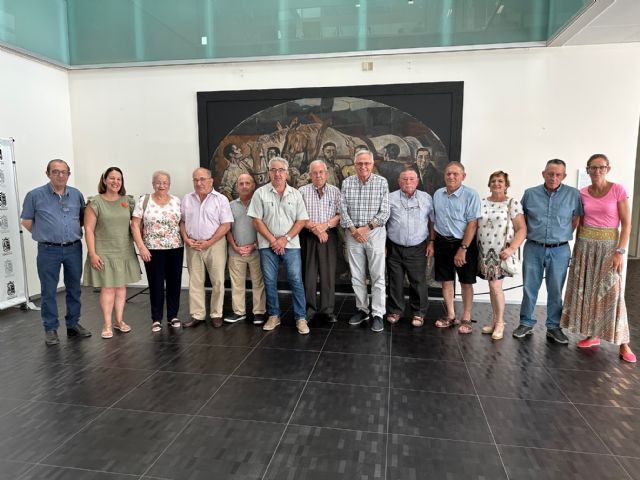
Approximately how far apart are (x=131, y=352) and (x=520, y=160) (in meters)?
4.49

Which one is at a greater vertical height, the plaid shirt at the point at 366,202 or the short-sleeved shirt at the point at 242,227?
the plaid shirt at the point at 366,202

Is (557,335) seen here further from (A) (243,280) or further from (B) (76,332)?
(B) (76,332)

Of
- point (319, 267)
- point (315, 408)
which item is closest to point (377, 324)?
point (319, 267)

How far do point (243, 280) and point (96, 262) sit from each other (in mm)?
1366

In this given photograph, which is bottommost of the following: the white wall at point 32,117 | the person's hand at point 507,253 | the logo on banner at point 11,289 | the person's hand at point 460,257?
the logo on banner at point 11,289

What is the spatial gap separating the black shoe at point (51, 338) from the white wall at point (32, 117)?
1.75 meters

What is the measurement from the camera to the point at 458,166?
378 centimetres

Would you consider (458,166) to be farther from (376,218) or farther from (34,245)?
(34,245)

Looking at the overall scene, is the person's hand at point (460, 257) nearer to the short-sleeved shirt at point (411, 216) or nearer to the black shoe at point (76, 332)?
the short-sleeved shirt at point (411, 216)

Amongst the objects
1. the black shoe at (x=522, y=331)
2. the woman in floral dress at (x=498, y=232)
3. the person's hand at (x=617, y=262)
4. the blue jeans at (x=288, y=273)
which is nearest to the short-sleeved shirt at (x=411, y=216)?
the woman in floral dress at (x=498, y=232)

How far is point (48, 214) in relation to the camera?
11.9ft

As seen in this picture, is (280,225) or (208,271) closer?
(280,225)

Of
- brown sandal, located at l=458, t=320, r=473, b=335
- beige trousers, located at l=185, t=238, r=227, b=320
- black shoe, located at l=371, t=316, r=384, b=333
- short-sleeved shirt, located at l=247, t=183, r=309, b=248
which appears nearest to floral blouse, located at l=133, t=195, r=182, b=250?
beige trousers, located at l=185, t=238, r=227, b=320

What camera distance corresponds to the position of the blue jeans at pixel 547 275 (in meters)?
3.62
